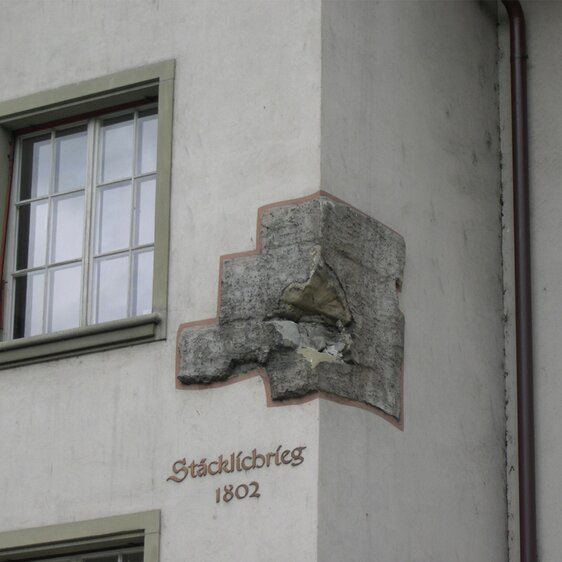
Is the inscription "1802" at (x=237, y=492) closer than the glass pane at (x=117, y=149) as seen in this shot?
Yes

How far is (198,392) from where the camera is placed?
10.3 meters

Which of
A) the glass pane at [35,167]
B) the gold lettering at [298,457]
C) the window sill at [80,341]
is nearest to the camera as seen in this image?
the gold lettering at [298,457]

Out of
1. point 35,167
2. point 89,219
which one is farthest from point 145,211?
point 35,167

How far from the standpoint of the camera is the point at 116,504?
34.0ft

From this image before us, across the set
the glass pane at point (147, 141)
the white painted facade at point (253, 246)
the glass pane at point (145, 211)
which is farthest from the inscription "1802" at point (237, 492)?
the glass pane at point (147, 141)

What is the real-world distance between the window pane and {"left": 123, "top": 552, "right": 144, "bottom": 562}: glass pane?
7.97 ft

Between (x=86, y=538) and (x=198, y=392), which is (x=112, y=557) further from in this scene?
(x=198, y=392)

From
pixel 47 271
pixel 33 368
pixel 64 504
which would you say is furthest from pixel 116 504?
pixel 47 271

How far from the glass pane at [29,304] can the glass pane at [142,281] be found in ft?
2.38

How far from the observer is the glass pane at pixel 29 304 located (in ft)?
37.7

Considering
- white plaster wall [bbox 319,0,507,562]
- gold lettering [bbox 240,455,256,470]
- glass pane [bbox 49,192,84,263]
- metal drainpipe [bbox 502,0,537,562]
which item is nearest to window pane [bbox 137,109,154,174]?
glass pane [bbox 49,192,84,263]

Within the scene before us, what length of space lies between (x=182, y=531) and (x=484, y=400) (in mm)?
2390

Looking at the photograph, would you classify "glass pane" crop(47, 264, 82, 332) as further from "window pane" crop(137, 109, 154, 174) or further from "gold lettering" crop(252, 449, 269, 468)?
"gold lettering" crop(252, 449, 269, 468)

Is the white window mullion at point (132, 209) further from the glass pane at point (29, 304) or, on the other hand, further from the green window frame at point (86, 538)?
the green window frame at point (86, 538)
